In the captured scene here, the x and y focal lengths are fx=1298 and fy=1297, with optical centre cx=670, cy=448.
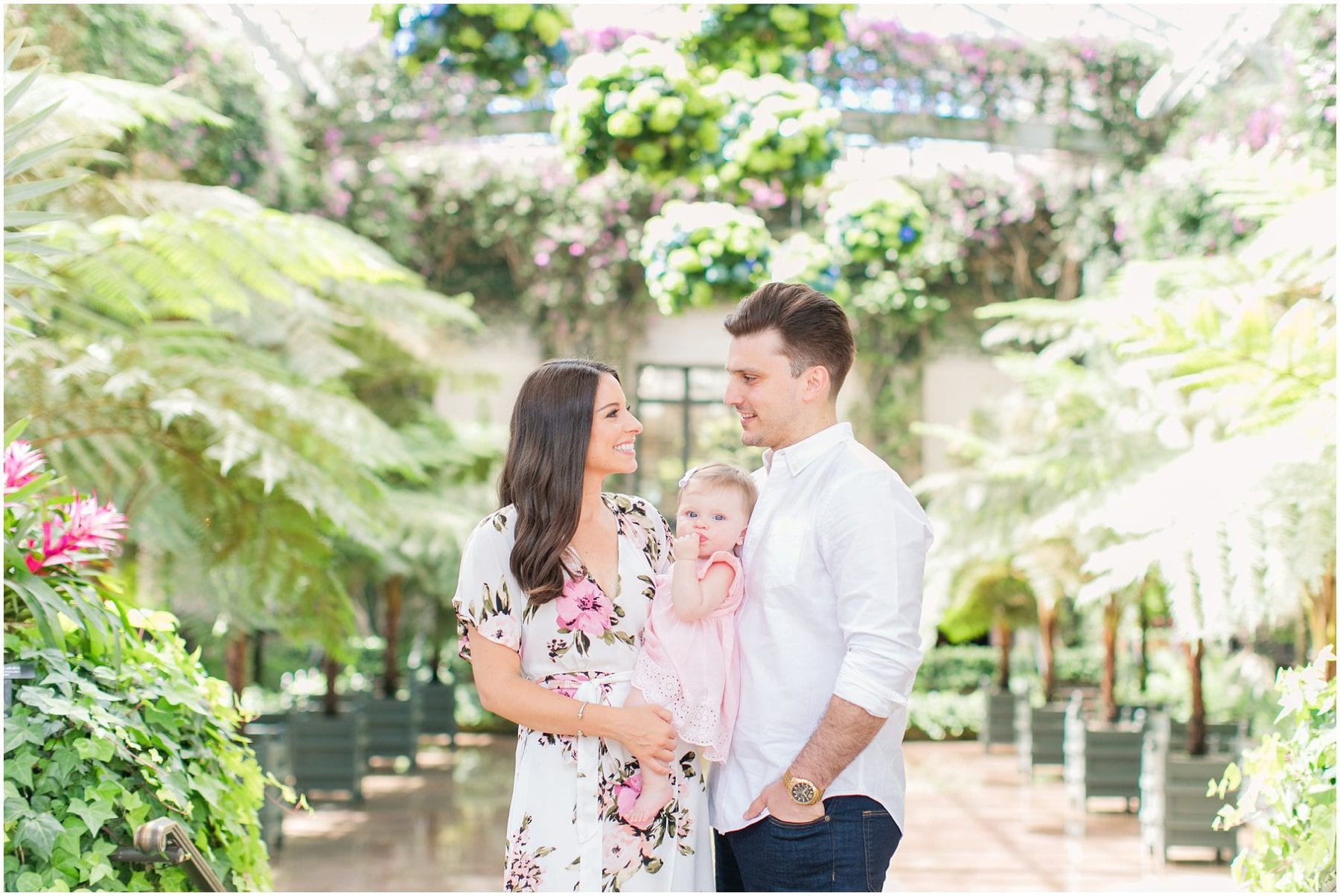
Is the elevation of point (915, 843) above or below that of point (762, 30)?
below

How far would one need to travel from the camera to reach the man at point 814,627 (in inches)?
73.2

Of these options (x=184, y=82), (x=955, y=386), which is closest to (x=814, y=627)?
(x=184, y=82)

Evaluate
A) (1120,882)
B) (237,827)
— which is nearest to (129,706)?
(237,827)

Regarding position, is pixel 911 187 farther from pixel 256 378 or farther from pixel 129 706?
pixel 129 706

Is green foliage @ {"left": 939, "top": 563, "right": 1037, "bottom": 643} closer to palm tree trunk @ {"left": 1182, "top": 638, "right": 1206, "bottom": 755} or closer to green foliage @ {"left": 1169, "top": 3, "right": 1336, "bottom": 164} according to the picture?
palm tree trunk @ {"left": 1182, "top": 638, "right": 1206, "bottom": 755}

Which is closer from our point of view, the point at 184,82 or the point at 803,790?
the point at 803,790

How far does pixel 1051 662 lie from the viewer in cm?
1022

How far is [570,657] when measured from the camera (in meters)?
1.98

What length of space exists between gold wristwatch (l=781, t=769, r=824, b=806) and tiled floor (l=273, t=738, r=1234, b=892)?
3751 mm

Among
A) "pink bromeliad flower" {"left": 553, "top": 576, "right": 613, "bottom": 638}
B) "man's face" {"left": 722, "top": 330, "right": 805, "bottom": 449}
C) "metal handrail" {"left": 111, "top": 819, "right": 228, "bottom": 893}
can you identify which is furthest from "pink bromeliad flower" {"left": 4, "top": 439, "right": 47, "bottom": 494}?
"man's face" {"left": 722, "top": 330, "right": 805, "bottom": 449}

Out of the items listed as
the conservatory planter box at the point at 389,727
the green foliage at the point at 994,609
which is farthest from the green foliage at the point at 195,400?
the green foliage at the point at 994,609

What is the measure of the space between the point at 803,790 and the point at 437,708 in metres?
9.66

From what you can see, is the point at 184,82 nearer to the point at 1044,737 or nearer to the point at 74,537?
the point at 74,537

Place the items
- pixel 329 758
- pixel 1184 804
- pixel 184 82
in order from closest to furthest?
pixel 184 82 → pixel 1184 804 → pixel 329 758
